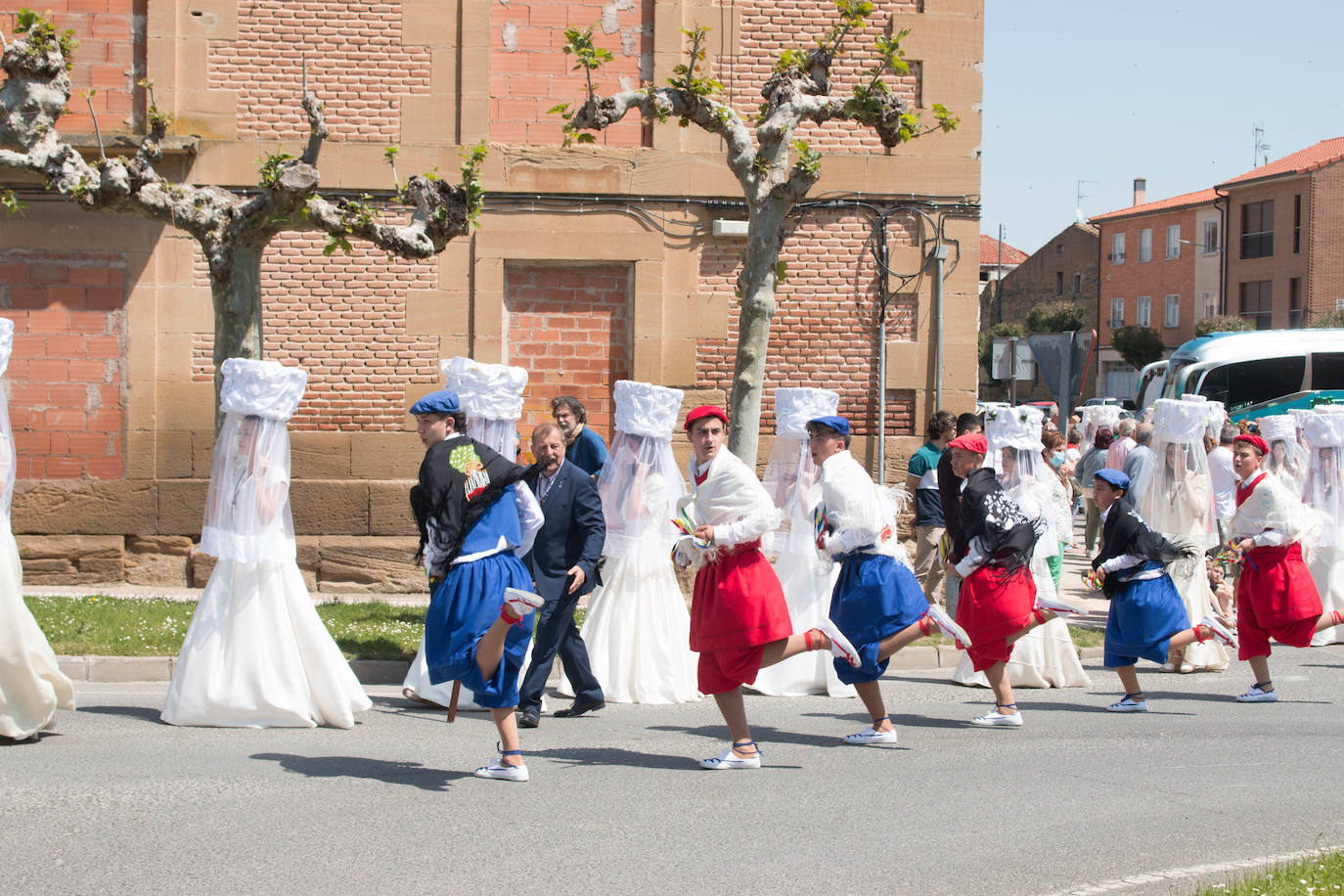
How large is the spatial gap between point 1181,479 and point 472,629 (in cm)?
678

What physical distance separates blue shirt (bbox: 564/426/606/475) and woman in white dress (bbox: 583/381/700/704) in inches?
15.1

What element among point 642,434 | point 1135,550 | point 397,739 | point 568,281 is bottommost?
point 397,739

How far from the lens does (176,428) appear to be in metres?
14.0

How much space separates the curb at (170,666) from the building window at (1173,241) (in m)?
58.8

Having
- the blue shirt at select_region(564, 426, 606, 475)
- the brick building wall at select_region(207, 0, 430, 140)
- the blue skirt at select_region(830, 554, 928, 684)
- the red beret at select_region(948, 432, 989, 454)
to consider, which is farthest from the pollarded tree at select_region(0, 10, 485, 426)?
the blue skirt at select_region(830, 554, 928, 684)

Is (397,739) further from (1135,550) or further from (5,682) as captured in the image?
(1135,550)

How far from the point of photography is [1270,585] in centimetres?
961

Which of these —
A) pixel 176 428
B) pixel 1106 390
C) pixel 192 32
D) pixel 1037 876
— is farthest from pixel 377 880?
pixel 1106 390

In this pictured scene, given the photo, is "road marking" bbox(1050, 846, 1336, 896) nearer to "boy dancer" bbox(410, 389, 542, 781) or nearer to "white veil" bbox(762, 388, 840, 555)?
"boy dancer" bbox(410, 389, 542, 781)

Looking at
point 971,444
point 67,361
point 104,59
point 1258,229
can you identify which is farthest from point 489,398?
point 1258,229

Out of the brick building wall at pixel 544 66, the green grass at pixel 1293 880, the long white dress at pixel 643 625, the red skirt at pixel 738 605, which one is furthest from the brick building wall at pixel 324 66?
the green grass at pixel 1293 880

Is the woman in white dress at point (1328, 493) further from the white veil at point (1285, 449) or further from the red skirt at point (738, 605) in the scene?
the red skirt at point (738, 605)

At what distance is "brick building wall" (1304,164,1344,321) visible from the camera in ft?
177

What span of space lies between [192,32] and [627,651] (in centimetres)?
884
